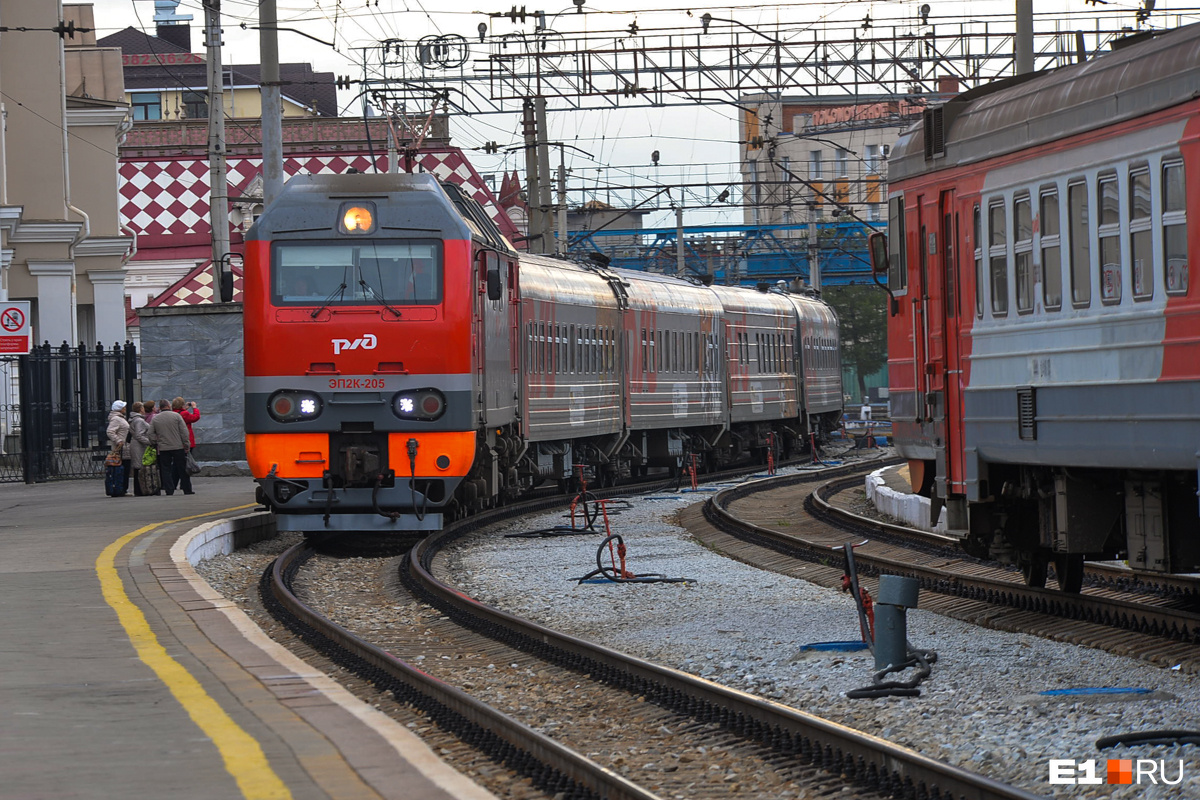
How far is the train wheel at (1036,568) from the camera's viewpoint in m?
12.9

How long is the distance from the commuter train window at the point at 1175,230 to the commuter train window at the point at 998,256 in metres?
1.97

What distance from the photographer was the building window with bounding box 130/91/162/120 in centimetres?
8200

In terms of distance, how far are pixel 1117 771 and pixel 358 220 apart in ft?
40.6

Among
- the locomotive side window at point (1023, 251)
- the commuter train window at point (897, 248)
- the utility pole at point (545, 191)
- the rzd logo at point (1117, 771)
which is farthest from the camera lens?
the utility pole at point (545, 191)

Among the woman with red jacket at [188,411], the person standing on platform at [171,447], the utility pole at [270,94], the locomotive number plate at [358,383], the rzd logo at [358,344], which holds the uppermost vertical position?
the utility pole at [270,94]

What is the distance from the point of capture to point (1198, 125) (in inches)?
364

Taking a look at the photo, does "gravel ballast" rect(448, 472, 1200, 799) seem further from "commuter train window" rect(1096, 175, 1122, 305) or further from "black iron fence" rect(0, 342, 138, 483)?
"black iron fence" rect(0, 342, 138, 483)

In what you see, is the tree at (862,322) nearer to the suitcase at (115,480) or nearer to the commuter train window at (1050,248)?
the suitcase at (115,480)

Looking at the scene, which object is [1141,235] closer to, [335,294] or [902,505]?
[335,294]

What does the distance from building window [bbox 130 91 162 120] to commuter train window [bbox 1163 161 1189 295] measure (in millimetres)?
76593

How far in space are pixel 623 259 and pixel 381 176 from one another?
52652 mm

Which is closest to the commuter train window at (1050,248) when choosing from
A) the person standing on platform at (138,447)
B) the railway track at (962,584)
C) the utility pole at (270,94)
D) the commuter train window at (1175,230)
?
the commuter train window at (1175,230)

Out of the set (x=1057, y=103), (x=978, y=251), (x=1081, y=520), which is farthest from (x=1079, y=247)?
(x=1081, y=520)

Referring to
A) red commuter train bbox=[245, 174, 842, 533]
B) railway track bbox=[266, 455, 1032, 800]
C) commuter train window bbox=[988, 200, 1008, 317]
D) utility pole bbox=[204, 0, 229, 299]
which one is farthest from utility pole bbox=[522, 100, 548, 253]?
commuter train window bbox=[988, 200, 1008, 317]
